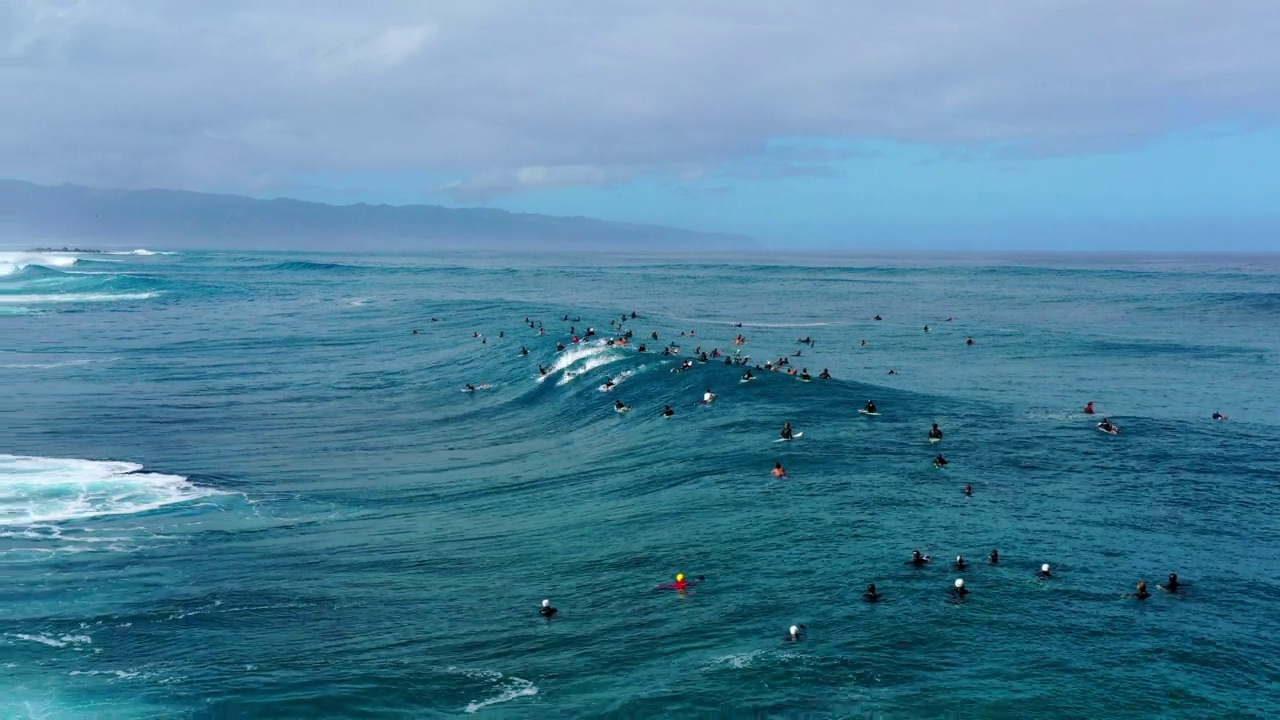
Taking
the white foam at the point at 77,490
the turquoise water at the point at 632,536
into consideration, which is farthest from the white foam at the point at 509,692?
the white foam at the point at 77,490

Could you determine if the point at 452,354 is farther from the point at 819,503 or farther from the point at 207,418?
the point at 819,503

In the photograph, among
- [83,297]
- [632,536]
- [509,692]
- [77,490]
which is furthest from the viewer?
[83,297]

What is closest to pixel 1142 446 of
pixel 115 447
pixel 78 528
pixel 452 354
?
pixel 78 528

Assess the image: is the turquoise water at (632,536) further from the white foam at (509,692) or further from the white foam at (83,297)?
the white foam at (83,297)

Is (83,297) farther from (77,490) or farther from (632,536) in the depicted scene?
(632,536)

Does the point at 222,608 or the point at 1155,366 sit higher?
the point at 1155,366


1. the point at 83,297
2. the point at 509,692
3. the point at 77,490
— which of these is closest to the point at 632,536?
the point at 509,692
